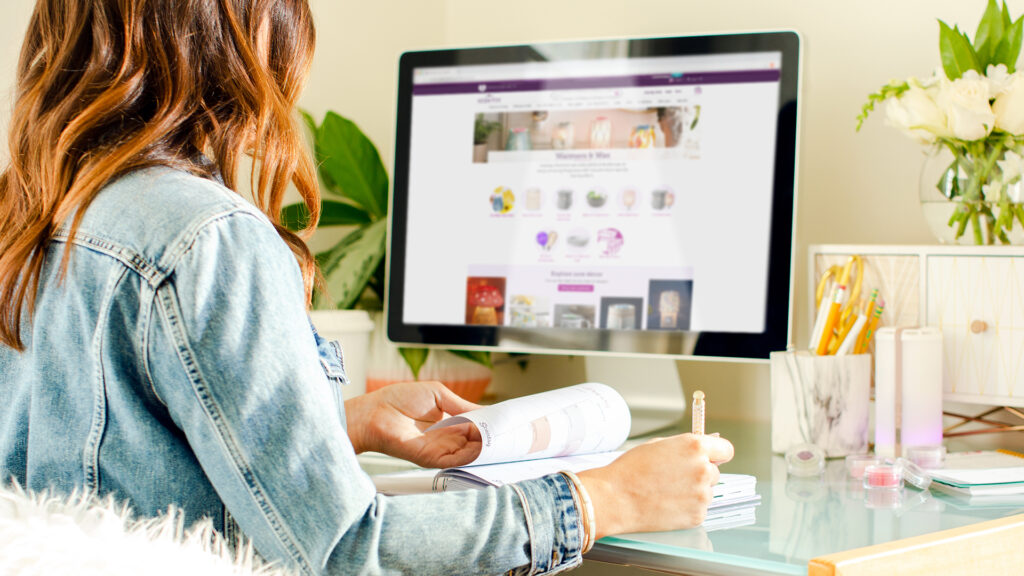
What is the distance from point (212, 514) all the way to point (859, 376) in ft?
2.22

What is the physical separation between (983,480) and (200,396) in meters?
0.65

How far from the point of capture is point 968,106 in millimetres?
936

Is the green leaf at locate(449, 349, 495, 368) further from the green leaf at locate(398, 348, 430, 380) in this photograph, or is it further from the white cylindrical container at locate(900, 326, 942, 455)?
the white cylindrical container at locate(900, 326, 942, 455)

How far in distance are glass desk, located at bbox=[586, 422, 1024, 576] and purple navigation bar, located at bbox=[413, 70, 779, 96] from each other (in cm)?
45

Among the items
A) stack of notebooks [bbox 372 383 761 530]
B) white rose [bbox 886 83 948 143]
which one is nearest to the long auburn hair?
stack of notebooks [bbox 372 383 761 530]

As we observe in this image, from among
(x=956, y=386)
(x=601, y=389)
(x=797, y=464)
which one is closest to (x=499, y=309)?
(x=601, y=389)

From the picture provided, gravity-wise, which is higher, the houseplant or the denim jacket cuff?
the houseplant

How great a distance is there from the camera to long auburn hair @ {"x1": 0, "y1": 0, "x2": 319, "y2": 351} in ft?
1.77

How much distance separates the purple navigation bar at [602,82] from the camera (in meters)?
1.03

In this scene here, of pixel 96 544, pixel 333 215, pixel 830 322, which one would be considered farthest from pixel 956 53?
pixel 96 544

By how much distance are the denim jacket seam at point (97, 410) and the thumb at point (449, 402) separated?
1.25 feet

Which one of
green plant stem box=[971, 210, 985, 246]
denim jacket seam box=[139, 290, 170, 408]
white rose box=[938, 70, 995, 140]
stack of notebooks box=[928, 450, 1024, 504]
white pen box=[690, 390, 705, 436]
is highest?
white rose box=[938, 70, 995, 140]

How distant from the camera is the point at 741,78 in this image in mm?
1032

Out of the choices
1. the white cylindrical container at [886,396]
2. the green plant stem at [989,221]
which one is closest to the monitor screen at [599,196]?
the white cylindrical container at [886,396]
